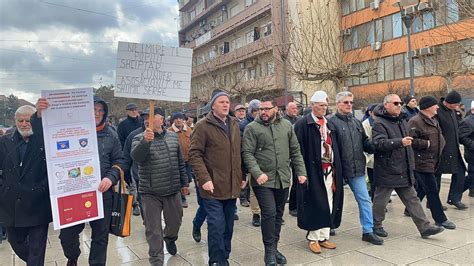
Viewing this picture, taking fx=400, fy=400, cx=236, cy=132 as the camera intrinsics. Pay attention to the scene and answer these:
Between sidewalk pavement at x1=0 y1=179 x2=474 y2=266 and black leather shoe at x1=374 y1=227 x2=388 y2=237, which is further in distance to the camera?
black leather shoe at x1=374 y1=227 x2=388 y2=237

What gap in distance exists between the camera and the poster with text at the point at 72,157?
386cm

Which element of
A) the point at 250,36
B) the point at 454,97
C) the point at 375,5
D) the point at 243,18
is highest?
the point at 243,18

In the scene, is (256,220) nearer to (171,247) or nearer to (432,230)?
(171,247)

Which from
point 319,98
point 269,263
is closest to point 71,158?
point 269,263

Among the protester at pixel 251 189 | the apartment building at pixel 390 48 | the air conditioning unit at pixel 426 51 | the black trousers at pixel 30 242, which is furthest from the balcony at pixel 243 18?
the black trousers at pixel 30 242

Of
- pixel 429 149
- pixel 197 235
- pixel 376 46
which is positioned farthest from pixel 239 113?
pixel 376 46

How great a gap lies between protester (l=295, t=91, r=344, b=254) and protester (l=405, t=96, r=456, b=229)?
150 centimetres

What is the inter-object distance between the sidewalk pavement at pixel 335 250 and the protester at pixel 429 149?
0.36 metres

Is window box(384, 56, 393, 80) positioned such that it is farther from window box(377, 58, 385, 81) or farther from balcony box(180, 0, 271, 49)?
balcony box(180, 0, 271, 49)

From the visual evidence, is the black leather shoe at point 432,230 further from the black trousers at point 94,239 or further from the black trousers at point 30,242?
the black trousers at point 30,242

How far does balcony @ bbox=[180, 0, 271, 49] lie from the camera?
34.2m

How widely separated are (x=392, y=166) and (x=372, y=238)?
0.99 m

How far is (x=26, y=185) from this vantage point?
3.85m

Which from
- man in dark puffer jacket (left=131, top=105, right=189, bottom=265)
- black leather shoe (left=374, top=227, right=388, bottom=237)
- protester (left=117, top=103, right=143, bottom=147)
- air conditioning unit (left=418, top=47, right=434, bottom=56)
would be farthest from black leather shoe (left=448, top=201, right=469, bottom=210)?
air conditioning unit (left=418, top=47, right=434, bottom=56)
